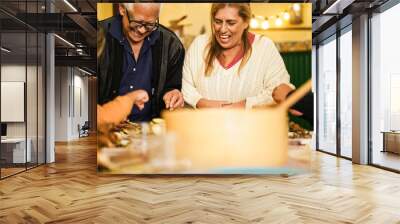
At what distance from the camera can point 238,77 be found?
6730 mm

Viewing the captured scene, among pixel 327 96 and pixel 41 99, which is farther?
pixel 327 96

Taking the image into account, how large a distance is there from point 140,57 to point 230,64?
1.53 m

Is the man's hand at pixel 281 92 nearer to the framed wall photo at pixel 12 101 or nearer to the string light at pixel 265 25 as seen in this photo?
the string light at pixel 265 25

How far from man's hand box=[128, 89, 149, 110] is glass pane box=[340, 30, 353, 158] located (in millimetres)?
4788

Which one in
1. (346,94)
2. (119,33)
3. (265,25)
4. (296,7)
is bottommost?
(346,94)

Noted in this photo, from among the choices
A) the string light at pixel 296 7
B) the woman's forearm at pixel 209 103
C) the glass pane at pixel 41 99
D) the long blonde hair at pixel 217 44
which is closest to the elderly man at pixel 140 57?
the woman's forearm at pixel 209 103

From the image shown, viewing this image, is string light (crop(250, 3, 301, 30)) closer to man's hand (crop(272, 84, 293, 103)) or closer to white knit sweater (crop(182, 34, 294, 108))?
white knit sweater (crop(182, 34, 294, 108))

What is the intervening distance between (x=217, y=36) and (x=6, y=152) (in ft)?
13.8

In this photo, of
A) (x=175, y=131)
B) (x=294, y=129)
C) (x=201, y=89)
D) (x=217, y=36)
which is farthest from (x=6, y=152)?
(x=294, y=129)

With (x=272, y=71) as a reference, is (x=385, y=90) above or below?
below

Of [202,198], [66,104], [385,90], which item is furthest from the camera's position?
[66,104]

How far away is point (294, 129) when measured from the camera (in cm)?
673

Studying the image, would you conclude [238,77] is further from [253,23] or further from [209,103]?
[253,23]

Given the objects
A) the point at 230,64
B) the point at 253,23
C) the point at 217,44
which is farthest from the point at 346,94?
the point at 217,44
